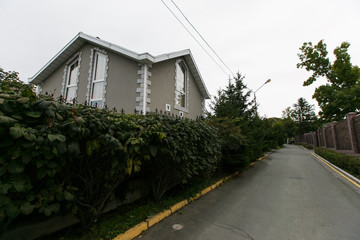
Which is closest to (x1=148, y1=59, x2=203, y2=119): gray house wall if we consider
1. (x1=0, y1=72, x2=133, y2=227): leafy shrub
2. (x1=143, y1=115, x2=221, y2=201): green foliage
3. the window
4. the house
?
the house

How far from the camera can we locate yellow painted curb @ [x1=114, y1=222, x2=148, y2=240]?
109 inches

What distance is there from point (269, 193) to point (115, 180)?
4967 mm

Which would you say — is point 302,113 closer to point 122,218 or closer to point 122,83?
point 122,83

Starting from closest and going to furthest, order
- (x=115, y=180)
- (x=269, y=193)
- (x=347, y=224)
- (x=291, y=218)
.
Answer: (x=115, y=180) → (x=347, y=224) → (x=291, y=218) → (x=269, y=193)

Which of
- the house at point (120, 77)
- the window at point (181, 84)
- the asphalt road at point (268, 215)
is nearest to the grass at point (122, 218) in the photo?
the asphalt road at point (268, 215)

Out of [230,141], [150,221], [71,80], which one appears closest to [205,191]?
[150,221]

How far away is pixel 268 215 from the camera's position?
3.85 metres

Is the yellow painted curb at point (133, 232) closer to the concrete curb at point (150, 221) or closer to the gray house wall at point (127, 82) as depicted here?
the concrete curb at point (150, 221)

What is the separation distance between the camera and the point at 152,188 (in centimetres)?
419

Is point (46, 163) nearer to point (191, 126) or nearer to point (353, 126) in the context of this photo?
point (191, 126)

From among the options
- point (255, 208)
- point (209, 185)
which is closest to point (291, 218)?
point (255, 208)

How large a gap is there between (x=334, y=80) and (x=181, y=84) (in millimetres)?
25038

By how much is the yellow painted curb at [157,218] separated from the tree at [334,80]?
85.1 feet

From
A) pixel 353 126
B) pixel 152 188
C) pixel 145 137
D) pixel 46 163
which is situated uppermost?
pixel 353 126
